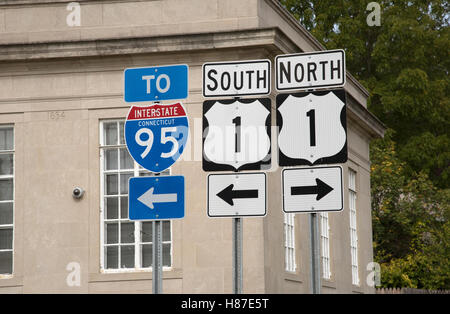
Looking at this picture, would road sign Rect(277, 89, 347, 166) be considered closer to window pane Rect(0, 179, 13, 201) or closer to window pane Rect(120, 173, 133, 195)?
window pane Rect(120, 173, 133, 195)

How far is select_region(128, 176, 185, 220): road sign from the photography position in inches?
363

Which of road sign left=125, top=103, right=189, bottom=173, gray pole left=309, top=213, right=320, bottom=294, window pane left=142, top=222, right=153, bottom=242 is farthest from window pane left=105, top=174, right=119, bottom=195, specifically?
gray pole left=309, top=213, right=320, bottom=294

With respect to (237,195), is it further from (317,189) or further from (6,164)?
(6,164)

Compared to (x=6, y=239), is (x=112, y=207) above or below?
above

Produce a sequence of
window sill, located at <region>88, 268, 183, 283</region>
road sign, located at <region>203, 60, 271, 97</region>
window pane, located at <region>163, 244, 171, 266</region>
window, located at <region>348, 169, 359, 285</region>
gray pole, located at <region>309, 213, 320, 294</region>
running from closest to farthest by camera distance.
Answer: gray pole, located at <region>309, 213, 320, 294</region>, road sign, located at <region>203, 60, 271, 97</region>, window sill, located at <region>88, 268, 183, 283</region>, window pane, located at <region>163, 244, 171, 266</region>, window, located at <region>348, 169, 359, 285</region>

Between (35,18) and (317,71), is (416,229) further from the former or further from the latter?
(317,71)

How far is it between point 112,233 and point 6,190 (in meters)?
2.36

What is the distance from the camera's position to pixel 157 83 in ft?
31.3

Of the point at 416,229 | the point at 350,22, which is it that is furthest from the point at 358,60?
the point at 416,229

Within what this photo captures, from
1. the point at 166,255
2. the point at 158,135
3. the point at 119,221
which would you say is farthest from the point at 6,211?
the point at 158,135

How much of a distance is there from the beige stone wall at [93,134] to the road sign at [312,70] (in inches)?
368

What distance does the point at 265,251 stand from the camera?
58.9 feet

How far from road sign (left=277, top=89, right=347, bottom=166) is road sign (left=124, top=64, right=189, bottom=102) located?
1217 millimetres

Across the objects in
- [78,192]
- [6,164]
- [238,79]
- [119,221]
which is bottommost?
[119,221]
